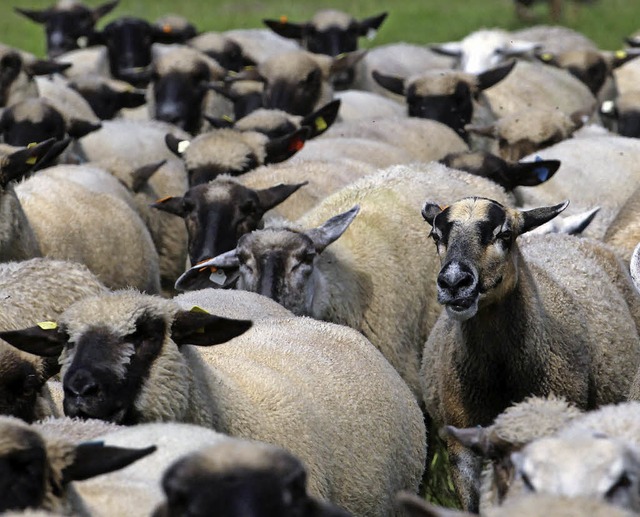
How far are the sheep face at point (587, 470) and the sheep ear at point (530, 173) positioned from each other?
4.65 m

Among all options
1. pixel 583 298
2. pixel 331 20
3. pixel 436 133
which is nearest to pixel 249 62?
pixel 331 20

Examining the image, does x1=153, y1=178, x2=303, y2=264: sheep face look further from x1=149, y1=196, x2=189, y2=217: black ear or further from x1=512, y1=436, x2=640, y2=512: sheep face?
x1=512, y1=436, x2=640, y2=512: sheep face

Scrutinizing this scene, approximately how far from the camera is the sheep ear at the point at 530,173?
827cm

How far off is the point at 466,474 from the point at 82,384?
1.89 m

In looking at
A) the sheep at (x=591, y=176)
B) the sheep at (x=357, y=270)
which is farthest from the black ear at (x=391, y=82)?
the sheep at (x=357, y=270)

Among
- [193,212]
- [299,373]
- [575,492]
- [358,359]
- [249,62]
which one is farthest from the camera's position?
[249,62]

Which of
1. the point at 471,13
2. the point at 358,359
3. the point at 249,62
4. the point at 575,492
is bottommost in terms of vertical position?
the point at 471,13

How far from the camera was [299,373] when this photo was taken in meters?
5.38

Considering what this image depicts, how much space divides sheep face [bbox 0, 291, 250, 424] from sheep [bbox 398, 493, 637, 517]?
1636 mm

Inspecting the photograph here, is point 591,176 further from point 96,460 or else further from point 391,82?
point 96,460

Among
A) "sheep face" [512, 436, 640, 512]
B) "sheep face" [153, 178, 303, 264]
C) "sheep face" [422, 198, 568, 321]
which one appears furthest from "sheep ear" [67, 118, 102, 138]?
"sheep face" [512, 436, 640, 512]

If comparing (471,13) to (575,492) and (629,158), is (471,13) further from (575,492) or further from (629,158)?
(575,492)

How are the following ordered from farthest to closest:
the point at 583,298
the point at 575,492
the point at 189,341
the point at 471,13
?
the point at 471,13 < the point at 583,298 < the point at 189,341 < the point at 575,492

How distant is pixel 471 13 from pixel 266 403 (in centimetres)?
2203
